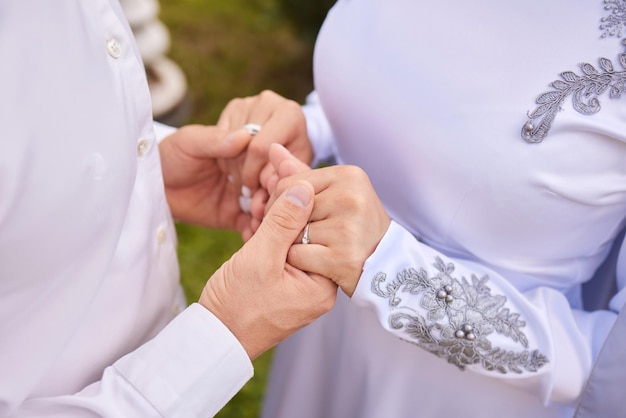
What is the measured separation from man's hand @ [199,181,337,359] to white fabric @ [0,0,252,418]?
0.03 meters

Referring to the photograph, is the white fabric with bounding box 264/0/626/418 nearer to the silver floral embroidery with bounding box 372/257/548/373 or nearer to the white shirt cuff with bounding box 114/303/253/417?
the silver floral embroidery with bounding box 372/257/548/373

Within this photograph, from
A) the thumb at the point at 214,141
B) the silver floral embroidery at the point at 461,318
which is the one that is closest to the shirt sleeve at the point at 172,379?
the silver floral embroidery at the point at 461,318

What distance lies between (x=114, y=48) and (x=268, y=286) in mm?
414

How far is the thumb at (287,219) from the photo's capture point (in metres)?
0.97

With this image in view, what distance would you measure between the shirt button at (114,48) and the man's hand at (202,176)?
1.08ft

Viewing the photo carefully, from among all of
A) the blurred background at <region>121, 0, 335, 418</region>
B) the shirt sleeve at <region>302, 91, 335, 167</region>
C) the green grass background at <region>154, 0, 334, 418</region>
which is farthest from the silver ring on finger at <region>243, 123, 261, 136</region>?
the green grass background at <region>154, 0, 334, 418</region>

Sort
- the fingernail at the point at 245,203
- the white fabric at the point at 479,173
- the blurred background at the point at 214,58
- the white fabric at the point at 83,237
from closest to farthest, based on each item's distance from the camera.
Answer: the white fabric at the point at 83,237 → the white fabric at the point at 479,173 → the fingernail at the point at 245,203 → the blurred background at the point at 214,58

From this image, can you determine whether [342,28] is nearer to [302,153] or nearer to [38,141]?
[302,153]

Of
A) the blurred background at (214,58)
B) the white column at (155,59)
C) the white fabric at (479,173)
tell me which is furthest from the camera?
the white column at (155,59)

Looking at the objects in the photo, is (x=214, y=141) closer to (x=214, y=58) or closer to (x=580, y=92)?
(x=580, y=92)

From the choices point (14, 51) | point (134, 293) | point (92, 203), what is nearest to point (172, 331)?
point (134, 293)

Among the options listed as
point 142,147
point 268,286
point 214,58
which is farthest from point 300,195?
point 214,58

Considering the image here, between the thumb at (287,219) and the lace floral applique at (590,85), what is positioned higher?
the lace floral applique at (590,85)

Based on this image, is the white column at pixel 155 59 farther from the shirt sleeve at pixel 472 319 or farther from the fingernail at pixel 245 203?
the shirt sleeve at pixel 472 319
